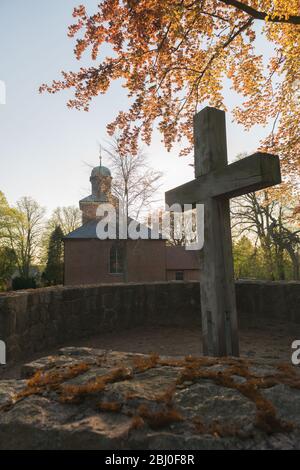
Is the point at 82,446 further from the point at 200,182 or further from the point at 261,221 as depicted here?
the point at 261,221

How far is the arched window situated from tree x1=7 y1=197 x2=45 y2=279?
59.9 ft

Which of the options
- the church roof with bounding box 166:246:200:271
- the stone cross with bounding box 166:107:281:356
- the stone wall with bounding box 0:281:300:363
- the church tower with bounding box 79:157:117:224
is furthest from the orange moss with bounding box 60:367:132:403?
the church roof with bounding box 166:246:200:271

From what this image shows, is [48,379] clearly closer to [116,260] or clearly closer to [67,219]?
[116,260]

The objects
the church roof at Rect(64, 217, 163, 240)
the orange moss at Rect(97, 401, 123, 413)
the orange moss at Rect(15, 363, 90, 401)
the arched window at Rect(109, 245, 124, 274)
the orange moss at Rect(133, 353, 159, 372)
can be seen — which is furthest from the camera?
the arched window at Rect(109, 245, 124, 274)

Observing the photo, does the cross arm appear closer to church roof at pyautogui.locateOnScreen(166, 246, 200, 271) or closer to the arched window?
the arched window

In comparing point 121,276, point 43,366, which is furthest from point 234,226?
point 43,366

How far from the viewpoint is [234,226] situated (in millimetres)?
28219

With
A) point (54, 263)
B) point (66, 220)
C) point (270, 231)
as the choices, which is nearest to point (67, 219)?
point (66, 220)

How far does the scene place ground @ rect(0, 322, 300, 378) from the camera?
441 cm

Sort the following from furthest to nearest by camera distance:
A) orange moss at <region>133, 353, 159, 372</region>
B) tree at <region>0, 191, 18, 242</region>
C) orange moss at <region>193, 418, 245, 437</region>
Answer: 1. tree at <region>0, 191, 18, 242</region>
2. orange moss at <region>133, 353, 159, 372</region>
3. orange moss at <region>193, 418, 245, 437</region>

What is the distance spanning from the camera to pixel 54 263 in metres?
33.5

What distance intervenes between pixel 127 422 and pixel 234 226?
28.2 metres

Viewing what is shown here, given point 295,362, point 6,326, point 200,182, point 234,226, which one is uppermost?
point 234,226
